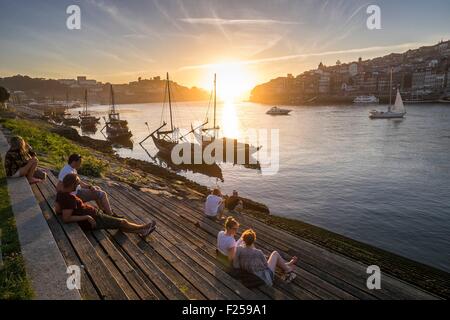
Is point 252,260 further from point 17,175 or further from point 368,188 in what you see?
point 368,188

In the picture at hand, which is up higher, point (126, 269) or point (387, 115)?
point (387, 115)

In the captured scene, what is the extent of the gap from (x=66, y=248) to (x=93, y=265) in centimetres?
92

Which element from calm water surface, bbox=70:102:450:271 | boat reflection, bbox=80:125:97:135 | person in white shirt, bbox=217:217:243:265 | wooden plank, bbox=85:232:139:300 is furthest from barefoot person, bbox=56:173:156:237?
boat reflection, bbox=80:125:97:135

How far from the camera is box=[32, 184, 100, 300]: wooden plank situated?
4.79m

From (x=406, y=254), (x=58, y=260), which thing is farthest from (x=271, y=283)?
(x=406, y=254)

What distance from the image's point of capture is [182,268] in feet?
19.8

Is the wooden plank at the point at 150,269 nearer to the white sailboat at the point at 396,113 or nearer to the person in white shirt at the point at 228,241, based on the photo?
the person in white shirt at the point at 228,241

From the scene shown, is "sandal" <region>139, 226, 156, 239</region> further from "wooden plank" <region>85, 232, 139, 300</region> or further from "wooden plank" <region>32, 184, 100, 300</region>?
"wooden plank" <region>32, 184, 100, 300</region>

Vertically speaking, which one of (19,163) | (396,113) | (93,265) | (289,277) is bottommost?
(289,277)

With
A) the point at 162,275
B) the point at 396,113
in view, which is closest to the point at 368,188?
the point at 162,275

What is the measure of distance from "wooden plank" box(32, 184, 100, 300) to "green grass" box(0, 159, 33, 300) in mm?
712

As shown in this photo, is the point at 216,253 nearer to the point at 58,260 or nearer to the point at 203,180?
the point at 58,260

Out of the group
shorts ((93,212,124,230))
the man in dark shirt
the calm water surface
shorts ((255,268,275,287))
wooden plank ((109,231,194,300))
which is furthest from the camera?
the calm water surface

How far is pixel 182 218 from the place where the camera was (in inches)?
383
